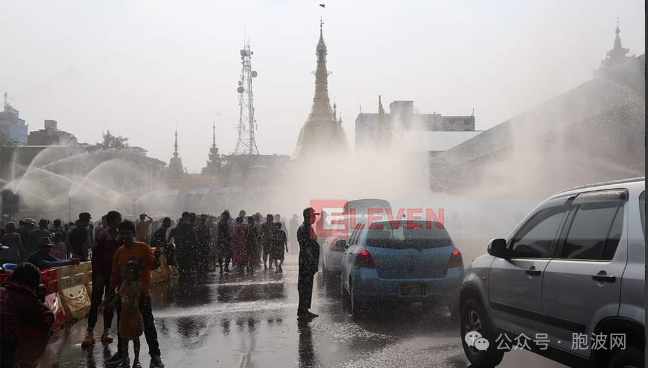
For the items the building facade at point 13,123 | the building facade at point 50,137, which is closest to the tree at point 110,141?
the building facade at point 50,137

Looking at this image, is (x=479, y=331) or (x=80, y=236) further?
(x=80, y=236)

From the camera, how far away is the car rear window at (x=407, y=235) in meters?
9.48

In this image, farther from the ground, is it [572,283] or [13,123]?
[13,123]

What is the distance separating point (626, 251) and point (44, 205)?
56.3m

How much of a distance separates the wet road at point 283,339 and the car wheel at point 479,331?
294 millimetres

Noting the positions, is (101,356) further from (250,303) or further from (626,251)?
(626,251)

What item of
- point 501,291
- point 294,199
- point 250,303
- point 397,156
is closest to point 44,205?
point 294,199

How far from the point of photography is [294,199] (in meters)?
63.4

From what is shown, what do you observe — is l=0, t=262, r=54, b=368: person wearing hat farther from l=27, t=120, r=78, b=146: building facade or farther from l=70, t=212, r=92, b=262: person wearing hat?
l=27, t=120, r=78, b=146: building facade

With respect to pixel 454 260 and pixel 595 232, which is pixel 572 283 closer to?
pixel 595 232

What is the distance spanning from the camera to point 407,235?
31.6 feet

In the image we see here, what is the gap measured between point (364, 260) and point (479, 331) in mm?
3381

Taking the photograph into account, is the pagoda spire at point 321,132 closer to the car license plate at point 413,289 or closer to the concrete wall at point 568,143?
the concrete wall at point 568,143

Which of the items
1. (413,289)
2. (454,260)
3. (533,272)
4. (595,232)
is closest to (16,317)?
(533,272)
